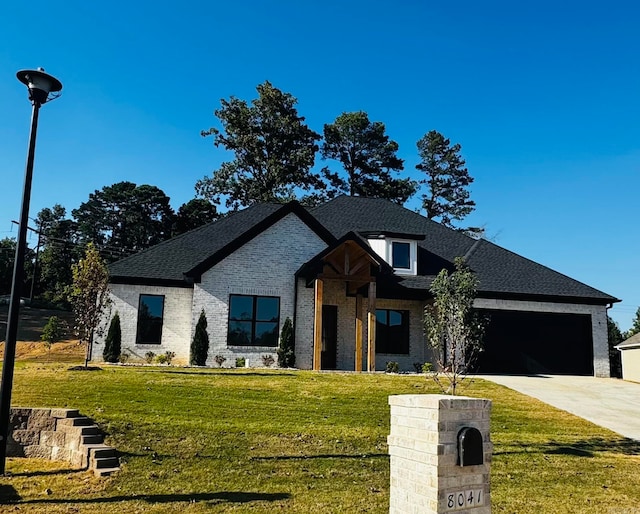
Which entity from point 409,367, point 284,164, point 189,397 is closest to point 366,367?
point 409,367

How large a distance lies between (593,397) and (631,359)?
11128mm

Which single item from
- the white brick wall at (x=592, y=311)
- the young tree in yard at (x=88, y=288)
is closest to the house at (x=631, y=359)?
the white brick wall at (x=592, y=311)

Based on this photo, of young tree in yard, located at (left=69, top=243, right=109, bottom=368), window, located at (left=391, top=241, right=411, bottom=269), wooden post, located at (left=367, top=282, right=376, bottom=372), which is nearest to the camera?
young tree in yard, located at (left=69, top=243, right=109, bottom=368)

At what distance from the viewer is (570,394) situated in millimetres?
15766

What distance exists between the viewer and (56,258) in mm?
57438

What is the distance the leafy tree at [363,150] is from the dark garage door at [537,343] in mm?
26849

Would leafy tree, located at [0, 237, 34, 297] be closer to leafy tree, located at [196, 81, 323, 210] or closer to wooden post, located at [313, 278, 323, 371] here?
leafy tree, located at [196, 81, 323, 210]

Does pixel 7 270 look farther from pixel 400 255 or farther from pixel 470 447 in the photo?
pixel 470 447

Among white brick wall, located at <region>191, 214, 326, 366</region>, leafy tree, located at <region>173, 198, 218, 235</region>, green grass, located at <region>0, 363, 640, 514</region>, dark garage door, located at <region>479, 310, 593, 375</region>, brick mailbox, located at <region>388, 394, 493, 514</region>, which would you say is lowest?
green grass, located at <region>0, 363, 640, 514</region>

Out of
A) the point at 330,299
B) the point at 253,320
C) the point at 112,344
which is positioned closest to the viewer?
the point at 112,344

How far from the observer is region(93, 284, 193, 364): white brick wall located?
19234mm

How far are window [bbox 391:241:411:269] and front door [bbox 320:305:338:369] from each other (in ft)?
10.8

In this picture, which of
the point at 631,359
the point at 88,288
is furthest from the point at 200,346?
the point at 631,359

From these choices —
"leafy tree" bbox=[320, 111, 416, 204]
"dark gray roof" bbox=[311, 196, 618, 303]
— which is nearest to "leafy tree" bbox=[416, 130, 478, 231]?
"leafy tree" bbox=[320, 111, 416, 204]
